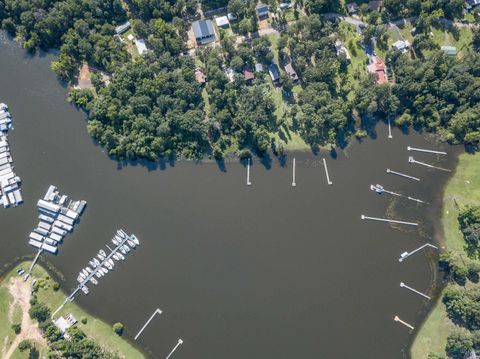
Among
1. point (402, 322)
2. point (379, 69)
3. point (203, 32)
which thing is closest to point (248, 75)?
point (203, 32)

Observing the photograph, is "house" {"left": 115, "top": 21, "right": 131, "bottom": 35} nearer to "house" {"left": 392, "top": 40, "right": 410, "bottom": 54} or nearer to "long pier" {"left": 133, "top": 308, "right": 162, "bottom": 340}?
"house" {"left": 392, "top": 40, "right": 410, "bottom": 54}

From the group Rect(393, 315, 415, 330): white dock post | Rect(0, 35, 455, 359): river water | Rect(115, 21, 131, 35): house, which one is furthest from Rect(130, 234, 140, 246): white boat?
Rect(393, 315, 415, 330): white dock post

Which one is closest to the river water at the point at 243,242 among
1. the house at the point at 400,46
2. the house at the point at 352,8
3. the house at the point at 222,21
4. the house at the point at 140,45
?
the house at the point at 400,46

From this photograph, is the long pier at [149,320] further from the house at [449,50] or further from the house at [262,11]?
the house at [449,50]

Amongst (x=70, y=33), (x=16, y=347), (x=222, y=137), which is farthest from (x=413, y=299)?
(x=70, y=33)

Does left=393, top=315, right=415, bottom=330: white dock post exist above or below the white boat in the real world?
below

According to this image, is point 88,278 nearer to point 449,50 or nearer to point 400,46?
point 400,46
